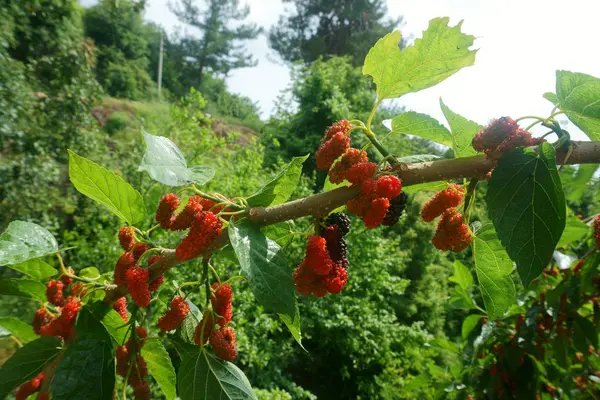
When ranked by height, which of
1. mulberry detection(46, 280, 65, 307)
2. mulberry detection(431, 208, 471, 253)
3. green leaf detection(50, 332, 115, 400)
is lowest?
green leaf detection(50, 332, 115, 400)

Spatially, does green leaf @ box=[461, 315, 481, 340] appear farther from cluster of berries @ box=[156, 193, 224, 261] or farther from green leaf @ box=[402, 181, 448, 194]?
cluster of berries @ box=[156, 193, 224, 261]

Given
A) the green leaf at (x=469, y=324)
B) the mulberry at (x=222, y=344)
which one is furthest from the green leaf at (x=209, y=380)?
the green leaf at (x=469, y=324)

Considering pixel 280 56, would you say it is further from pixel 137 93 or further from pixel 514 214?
pixel 514 214

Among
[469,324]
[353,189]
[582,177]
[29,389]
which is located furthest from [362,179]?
[582,177]

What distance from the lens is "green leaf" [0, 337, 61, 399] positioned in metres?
0.38

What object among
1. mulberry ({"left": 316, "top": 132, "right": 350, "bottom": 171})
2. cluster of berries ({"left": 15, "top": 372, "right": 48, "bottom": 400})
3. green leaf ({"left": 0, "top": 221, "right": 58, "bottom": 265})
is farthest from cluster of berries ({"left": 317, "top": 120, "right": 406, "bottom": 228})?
cluster of berries ({"left": 15, "top": 372, "right": 48, "bottom": 400})

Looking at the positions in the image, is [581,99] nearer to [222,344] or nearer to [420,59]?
[420,59]

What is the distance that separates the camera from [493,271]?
1.17 ft

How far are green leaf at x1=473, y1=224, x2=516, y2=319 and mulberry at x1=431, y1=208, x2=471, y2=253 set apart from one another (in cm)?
3

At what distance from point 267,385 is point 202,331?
3064mm

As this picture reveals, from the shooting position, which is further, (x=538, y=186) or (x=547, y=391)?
(x=547, y=391)

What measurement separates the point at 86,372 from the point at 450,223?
339 millimetres

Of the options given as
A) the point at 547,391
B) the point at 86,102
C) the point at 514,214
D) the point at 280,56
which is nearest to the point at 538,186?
the point at 514,214

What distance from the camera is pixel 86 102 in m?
4.22
